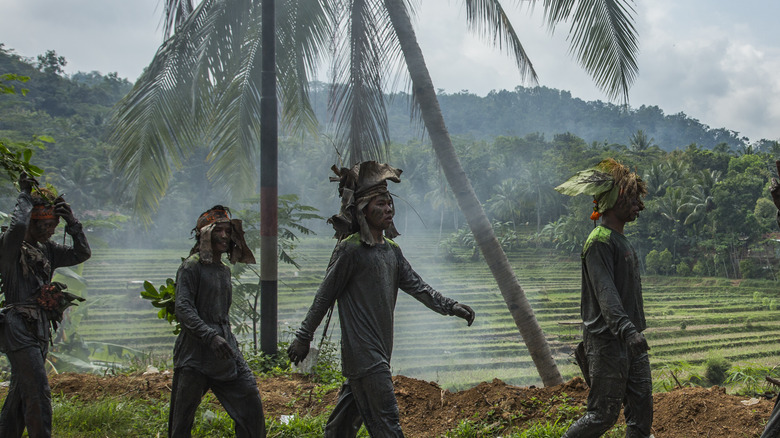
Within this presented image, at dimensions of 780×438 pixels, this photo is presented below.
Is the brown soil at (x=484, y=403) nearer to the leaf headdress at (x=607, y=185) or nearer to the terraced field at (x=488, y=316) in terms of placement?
the leaf headdress at (x=607, y=185)

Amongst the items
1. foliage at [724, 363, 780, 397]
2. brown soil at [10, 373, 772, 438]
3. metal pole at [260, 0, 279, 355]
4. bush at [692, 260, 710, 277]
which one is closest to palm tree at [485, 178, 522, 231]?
bush at [692, 260, 710, 277]

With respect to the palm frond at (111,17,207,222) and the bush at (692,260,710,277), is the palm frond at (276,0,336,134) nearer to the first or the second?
the palm frond at (111,17,207,222)

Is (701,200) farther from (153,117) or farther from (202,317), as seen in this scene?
(202,317)

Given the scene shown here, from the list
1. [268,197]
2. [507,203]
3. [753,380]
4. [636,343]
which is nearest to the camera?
[636,343]

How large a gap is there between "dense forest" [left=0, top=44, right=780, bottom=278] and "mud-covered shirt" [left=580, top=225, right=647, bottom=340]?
7.17 ft

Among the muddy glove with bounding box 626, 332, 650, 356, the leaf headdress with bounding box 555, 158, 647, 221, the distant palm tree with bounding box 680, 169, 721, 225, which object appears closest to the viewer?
the muddy glove with bounding box 626, 332, 650, 356

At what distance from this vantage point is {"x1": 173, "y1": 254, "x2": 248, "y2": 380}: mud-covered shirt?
450 cm

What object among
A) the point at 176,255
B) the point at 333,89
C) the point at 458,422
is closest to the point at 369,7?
the point at 333,89

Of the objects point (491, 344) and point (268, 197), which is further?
point (491, 344)

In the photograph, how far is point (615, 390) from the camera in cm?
416

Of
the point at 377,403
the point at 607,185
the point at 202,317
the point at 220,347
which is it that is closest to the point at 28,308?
the point at 202,317

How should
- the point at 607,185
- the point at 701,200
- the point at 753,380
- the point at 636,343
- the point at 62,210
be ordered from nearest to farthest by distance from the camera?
the point at 636,343, the point at 607,185, the point at 62,210, the point at 753,380, the point at 701,200

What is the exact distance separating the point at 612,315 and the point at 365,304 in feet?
4.98

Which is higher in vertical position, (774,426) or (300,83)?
(300,83)
